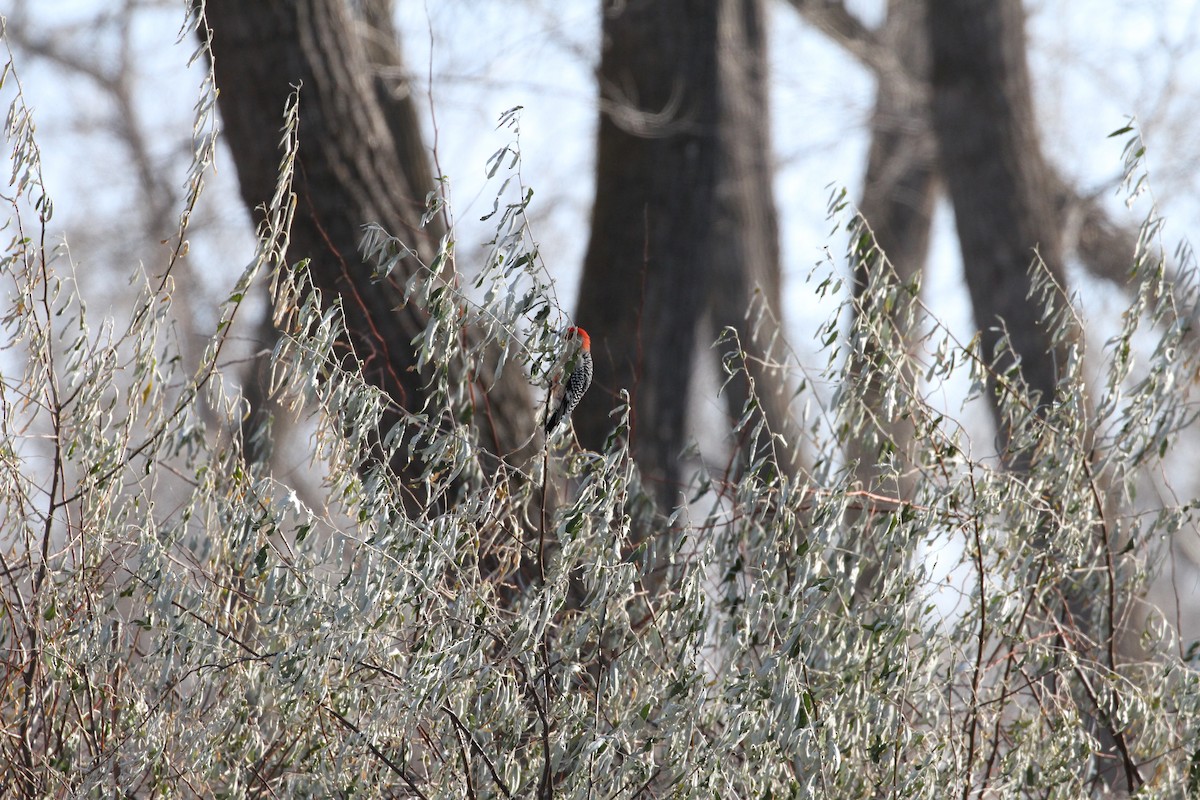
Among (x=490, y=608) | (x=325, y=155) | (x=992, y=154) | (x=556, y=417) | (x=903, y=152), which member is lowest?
(x=490, y=608)

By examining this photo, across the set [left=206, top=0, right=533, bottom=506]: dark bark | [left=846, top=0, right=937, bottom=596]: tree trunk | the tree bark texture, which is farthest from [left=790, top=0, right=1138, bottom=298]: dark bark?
[left=206, top=0, right=533, bottom=506]: dark bark

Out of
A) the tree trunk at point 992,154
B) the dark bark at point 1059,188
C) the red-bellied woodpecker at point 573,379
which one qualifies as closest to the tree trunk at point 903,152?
the dark bark at point 1059,188

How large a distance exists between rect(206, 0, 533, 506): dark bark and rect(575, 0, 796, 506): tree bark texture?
1.02 m

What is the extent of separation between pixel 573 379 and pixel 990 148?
4289mm

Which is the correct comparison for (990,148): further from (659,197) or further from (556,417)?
(556,417)

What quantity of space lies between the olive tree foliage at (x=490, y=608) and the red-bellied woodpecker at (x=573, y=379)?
6 centimetres

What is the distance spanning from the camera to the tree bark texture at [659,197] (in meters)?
4.72

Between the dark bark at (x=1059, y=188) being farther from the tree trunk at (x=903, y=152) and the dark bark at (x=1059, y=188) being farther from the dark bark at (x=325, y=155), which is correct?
the dark bark at (x=325, y=155)

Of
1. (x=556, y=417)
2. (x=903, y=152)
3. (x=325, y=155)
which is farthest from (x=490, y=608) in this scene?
(x=903, y=152)

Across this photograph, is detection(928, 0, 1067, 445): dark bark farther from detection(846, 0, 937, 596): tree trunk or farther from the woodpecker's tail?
the woodpecker's tail

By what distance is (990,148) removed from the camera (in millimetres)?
6105

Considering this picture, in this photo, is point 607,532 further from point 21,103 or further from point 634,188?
point 634,188

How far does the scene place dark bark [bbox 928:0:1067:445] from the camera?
5993 mm

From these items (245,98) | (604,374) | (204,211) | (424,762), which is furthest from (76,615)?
(204,211)
